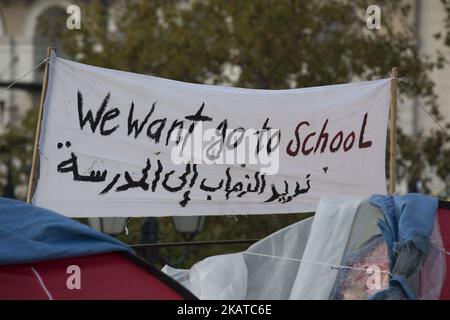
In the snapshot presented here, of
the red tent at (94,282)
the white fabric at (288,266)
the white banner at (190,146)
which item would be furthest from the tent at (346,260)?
the white banner at (190,146)

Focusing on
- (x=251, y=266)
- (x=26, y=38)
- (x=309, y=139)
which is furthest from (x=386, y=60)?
(x=26, y=38)

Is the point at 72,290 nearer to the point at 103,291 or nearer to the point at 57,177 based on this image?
→ the point at 103,291

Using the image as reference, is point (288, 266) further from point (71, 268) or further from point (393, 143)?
point (393, 143)

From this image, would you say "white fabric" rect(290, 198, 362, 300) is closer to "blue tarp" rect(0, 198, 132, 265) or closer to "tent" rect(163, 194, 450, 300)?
"tent" rect(163, 194, 450, 300)

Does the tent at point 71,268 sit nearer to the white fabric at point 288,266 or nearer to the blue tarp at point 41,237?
the blue tarp at point 41,237

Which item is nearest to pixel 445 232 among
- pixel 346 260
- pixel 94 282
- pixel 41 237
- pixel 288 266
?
pixel 346 260

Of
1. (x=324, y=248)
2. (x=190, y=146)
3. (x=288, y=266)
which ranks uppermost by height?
(x=190, y=146)

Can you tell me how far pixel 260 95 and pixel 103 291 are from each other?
2.98 meters

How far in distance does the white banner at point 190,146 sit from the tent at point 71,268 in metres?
1.91

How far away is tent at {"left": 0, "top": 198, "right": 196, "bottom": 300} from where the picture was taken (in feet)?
18.0

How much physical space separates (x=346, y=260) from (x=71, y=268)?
4.79ft

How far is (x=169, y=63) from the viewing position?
62.3 ft

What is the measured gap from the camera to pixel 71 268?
557cm
